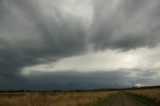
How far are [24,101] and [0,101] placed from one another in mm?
1823

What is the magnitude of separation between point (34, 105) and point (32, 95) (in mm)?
1591

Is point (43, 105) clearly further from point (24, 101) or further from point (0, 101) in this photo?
point (0, 101)

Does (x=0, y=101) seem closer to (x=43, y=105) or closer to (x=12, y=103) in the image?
(x=12, y=103)

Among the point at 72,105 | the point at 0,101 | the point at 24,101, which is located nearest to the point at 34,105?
the point at 24,101

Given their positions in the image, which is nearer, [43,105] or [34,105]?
[34,105]

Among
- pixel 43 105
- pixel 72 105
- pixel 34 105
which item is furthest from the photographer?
pixel 72 105

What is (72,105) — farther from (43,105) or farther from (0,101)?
(0,101)

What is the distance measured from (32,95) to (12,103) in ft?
5.75

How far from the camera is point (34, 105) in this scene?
605 inches

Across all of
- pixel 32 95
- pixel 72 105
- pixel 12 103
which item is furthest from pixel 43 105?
pixel 72 105

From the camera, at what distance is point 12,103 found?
1560cm

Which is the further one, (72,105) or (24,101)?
(72,105)

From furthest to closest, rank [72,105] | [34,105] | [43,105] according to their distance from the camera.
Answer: [72,105]
[43,105]
[34,105]

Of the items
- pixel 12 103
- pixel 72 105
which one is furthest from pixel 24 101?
pixel 72 105
